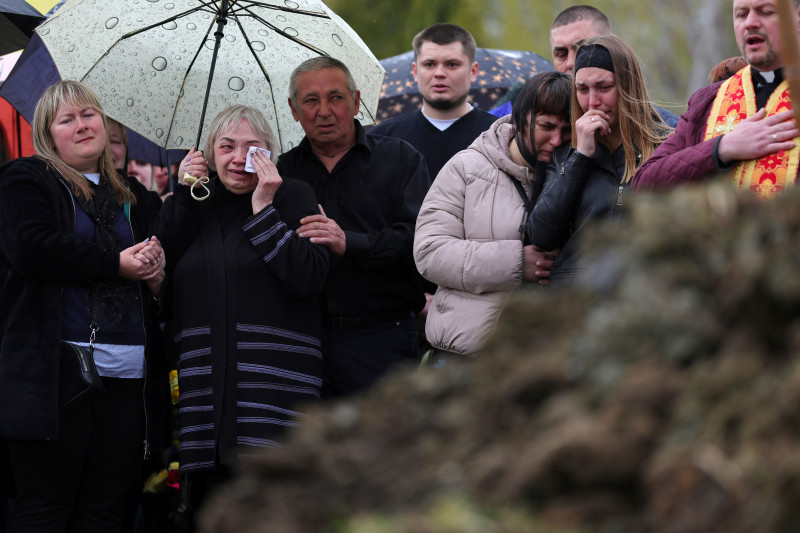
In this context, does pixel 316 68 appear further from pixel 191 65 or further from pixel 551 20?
pixel 551 20

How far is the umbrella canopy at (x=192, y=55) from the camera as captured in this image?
4.79 metres

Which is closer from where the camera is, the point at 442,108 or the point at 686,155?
the point at 686,155

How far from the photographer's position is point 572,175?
3.82m

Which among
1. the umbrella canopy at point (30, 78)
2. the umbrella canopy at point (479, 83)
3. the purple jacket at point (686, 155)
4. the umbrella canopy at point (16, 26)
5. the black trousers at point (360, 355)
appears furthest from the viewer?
the umbrella canopy at point (479, 83)

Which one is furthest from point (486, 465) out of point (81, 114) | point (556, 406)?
point (81, 114)

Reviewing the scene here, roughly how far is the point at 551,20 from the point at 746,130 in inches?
753

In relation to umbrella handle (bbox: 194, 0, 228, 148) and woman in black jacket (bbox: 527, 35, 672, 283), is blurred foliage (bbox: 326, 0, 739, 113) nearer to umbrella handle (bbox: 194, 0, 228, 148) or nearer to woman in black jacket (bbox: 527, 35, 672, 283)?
umbrella handle (bbox: 194, 0, 228, 148)

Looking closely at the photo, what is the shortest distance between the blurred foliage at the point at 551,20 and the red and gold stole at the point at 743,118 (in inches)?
659

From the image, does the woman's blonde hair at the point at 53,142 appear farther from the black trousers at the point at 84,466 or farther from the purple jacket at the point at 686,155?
the purple jacket at the point at 686,155

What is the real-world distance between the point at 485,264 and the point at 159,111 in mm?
1894

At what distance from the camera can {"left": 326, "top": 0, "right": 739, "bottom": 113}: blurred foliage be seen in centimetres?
2042

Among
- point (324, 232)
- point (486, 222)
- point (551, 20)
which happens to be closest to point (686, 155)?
point (486, 222)

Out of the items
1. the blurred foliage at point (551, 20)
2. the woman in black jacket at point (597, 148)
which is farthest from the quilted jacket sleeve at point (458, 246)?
the blurred foliage at point (551, 20)

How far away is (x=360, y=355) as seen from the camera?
14.5 feet
